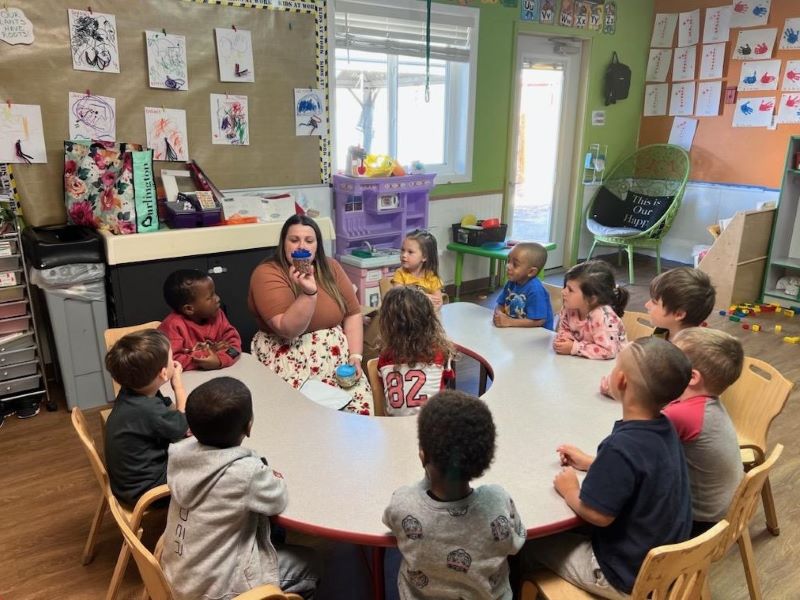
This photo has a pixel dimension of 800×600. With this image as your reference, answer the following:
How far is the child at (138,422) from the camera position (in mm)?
1675

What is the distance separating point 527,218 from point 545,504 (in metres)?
4.64

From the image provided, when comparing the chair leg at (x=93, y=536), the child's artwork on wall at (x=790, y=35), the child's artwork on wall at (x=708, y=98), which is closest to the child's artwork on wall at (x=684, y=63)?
the child's artwork on wall at (x=708, y=98)

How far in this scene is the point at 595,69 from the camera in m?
5.61

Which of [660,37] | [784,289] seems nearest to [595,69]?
[660,37]

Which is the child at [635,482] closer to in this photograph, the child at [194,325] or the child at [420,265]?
the child at [194,325]

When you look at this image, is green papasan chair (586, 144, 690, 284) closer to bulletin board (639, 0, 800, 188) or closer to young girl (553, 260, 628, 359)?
bulletin board (639, 0, 800, 188)

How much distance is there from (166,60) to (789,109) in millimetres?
4857

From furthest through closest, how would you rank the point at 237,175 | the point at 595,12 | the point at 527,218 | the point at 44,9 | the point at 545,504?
1. the point at 527,218
2. the point at 595,12
3. the point at 237,175
4. the point at 44,9
5. the point at 545,504

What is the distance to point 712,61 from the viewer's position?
555 centimetres

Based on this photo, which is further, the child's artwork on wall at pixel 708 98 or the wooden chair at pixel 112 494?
the child's artwork on wall at pixel 708 98

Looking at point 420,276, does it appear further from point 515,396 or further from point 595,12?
point 595,12

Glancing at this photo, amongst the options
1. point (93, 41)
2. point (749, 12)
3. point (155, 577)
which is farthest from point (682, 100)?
point (155, 577)

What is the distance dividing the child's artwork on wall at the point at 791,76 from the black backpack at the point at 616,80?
129 centimetres

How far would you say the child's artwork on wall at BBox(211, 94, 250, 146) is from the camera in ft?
11.8
